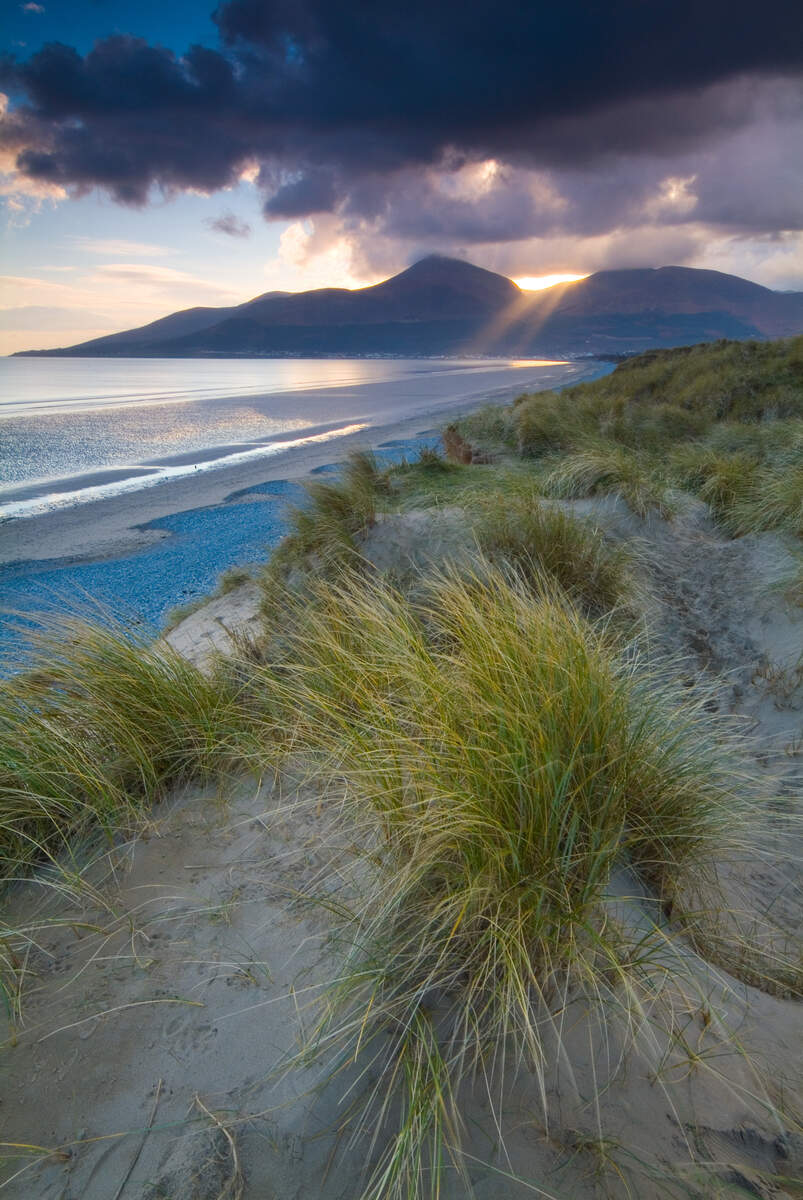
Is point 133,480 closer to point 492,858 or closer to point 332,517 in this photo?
point 332,517

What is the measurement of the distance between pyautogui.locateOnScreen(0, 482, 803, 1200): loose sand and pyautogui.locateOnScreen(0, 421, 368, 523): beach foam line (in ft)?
34.9

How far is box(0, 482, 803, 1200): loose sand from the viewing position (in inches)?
55.3

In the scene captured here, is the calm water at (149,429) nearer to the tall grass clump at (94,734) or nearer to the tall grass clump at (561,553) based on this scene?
the tall grass clump at (94,734)

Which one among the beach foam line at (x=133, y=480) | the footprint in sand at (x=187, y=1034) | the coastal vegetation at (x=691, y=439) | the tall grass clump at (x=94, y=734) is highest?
the coastal vegetation at (x=691, y=439)

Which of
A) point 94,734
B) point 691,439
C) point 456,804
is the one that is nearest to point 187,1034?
point 456,804

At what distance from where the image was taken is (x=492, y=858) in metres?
1.73

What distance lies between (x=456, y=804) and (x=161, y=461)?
1686cm

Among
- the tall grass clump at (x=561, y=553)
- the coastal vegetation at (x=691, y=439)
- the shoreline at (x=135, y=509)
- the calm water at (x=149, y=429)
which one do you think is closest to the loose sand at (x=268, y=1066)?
the tall grass clump at (x=561, y=553)

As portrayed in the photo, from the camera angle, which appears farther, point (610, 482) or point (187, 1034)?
point (610, 482)

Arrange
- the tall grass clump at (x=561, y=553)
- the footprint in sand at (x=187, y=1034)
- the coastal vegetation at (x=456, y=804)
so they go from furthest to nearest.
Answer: the tall grass clump at (x=561, y=553), the footprint in sand at (x=187, y=1034), the coastal vegetation at (x=456, y=804)

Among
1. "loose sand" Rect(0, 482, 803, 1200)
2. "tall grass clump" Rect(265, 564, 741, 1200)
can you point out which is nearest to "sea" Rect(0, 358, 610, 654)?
"loose sand" Rect(0, 482, 803, 1200)

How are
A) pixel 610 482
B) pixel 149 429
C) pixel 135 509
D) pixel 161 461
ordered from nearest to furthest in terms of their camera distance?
pixel 610 482 < pixel 135 509 < pixel 161 461 < pixel 149 429

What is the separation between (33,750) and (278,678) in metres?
1.20

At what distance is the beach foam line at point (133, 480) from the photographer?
11734 mm
